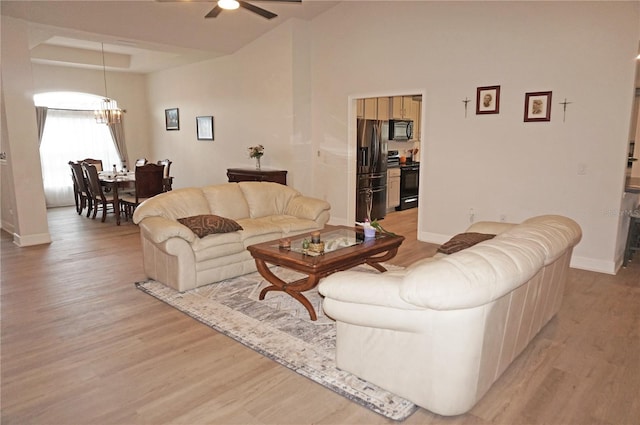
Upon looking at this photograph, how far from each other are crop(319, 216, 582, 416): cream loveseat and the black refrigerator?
457cm

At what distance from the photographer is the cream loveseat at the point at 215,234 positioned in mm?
3938

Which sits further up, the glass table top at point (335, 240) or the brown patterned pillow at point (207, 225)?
the brown patterned pillow at point (207, 225)

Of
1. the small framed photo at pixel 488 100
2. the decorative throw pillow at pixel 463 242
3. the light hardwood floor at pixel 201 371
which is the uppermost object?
the small framed photo at pixel 488 100

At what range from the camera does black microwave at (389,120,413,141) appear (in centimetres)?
817

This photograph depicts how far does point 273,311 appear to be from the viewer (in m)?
3.55

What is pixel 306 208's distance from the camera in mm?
5176

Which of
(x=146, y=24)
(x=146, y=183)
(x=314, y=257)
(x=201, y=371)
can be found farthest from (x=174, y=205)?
(x=146, y=24)

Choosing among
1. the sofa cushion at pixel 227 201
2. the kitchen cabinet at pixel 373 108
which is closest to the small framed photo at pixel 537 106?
the kitchen cabinet at pixel 373 108

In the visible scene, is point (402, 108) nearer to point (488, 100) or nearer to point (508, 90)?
point (488, 100)

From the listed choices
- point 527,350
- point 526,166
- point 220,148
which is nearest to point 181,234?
point 527,350

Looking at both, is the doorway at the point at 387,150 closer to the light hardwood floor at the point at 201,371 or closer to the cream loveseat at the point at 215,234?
the cream loveseat at the point at 215,234

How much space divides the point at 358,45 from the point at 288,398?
5405 millimetres

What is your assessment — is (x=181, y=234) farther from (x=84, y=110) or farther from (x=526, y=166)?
(x=84, y=110)

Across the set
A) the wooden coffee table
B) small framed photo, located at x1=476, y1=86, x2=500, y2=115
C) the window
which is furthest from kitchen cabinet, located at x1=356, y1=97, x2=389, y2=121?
the window
